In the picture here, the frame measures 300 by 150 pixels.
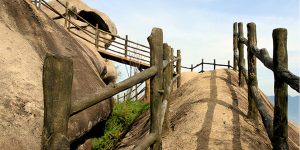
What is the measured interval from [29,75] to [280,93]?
11.1 ft

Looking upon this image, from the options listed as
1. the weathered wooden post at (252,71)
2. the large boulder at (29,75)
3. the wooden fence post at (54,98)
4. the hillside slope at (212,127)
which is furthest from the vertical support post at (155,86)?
the weathered wooden post at (252,71)

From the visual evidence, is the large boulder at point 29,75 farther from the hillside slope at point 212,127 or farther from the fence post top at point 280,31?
the fence post top at point 280,31

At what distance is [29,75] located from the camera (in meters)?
4.73

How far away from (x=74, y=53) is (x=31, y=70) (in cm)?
179

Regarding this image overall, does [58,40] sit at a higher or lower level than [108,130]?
higher

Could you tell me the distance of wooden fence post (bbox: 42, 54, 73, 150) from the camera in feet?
6.15

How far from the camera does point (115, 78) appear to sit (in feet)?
51.2

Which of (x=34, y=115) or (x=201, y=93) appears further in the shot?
(x=201, y=93)

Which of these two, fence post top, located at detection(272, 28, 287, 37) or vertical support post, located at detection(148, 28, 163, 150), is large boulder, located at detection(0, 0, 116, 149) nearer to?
vertical support post, located at detection(148, 28, 163, 150)

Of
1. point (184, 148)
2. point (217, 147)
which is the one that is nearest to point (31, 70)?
point (184, 148)

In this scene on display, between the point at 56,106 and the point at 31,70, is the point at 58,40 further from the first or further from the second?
the point at 56,106

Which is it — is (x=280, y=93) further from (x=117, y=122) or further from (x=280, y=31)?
(x=117, y=122)

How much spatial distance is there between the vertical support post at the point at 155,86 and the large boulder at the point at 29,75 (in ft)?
3.00

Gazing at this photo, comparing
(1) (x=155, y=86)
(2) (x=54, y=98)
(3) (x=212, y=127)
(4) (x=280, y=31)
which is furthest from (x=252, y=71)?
(2) (x=54, y=98)
